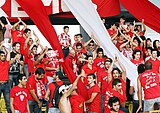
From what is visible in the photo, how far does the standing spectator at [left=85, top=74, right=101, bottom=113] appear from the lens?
1138cm

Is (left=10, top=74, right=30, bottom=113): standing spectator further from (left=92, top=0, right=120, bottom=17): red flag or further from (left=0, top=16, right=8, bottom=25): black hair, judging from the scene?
(left=92, top=0, right=120, bottom=17): red flag

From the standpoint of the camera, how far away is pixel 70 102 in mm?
10758

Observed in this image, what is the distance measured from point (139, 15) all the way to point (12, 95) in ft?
19.1

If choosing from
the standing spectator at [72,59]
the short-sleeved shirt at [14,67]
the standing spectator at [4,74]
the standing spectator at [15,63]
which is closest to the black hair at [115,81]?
the standing spectator at [72,59]

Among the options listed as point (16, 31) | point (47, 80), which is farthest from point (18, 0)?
point (47, 80)

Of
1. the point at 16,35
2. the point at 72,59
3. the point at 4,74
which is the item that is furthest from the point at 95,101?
the point at 16,35

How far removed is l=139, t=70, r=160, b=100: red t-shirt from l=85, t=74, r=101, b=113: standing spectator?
1.06 meters

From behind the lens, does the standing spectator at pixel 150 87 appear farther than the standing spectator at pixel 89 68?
No

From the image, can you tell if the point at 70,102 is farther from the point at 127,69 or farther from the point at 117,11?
the point at 117,11

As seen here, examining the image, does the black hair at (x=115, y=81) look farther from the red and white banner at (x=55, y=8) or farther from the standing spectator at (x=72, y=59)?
the red and white banner at (x=55, y=8)

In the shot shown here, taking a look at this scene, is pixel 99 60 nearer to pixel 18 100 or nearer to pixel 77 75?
pixel 77 75

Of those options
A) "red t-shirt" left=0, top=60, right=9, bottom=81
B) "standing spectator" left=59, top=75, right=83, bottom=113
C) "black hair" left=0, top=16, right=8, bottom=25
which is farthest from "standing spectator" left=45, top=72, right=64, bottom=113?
"black hair" left=0, top=16, right=8, bottom=25

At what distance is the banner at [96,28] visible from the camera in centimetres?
1259

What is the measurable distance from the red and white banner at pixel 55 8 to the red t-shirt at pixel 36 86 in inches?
128
